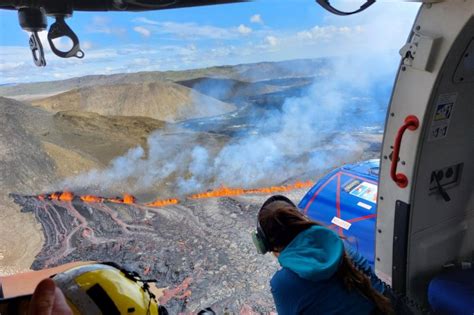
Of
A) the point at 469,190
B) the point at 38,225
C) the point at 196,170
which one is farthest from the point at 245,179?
the point at 469,190

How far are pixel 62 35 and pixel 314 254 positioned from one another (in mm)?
1106

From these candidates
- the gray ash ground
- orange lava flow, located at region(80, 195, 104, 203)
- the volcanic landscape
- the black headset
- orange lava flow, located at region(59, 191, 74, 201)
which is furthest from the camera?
orange lava flow, located at region(80, 195, 104, 203)

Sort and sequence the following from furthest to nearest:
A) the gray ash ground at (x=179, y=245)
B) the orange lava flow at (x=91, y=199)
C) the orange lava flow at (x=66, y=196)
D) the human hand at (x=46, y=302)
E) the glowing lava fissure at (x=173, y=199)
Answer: the orange lava flow at (x=91, y=199), the glowing lava fissure at (x=173, y=199), the orange lava flow at (x=66, y=196), the gray ash ground at (x=179, y=245), the human hand at (x=46, y=302)

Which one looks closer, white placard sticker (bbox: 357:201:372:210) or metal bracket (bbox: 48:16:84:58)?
metal bracket (bbox: 48:16:84:58)

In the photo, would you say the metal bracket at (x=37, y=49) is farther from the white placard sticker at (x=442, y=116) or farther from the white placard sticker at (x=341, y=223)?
the white placard sticker at (x=341, y=223)

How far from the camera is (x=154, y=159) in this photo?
Result: 17.1m

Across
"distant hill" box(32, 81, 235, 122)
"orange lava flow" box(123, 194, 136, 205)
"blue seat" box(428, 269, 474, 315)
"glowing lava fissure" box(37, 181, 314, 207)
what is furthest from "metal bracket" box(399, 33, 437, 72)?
"distant hill" box(32, 81, 235, 122)

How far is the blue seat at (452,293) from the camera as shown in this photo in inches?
62.2

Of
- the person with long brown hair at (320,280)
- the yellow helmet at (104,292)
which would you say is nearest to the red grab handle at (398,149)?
the person with long brown hair at (320,280)

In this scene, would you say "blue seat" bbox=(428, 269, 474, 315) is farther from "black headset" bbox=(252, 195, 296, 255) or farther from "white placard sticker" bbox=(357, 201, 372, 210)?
"white placard sticker" bbox=(357, 201, 372, 210)

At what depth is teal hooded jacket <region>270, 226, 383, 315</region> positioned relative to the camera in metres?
1.27

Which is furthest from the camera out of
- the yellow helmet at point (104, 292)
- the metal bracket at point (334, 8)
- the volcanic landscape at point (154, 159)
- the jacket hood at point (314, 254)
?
the volcanic landscape at point (154, 159)

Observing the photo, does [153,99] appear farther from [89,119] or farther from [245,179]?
[245,179]

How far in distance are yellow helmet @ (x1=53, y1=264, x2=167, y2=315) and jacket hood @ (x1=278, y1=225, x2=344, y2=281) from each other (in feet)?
1.51
